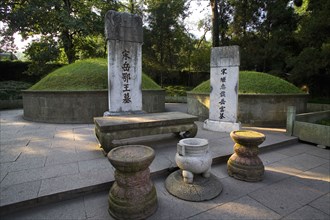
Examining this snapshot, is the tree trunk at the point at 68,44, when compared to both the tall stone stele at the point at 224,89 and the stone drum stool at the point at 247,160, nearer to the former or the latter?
the tall stone stele at the point at 224,89

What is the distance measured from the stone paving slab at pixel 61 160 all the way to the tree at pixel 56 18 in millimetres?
8543

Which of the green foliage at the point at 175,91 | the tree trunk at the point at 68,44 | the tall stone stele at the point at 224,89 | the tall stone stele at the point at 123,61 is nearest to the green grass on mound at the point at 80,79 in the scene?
the tall stone stele at the point at 123,61

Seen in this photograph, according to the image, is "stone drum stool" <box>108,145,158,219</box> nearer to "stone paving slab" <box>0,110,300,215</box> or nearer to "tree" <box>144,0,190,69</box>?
"stone paving slab" <box>0,110,300,215</box>

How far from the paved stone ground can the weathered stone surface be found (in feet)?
0.32

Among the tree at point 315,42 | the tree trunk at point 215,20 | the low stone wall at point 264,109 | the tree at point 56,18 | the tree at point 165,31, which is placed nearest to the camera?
the low stone wall at point 264,109

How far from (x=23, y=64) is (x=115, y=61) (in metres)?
15.5

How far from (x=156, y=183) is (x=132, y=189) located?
95 centimetres

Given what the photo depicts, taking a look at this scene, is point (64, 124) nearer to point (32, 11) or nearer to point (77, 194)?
point (77, 194)

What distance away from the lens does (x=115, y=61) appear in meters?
5.77

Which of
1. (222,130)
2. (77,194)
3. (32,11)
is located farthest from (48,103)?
(32,11)

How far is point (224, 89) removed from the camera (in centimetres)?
626

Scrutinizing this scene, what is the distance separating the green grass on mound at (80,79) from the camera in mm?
8291

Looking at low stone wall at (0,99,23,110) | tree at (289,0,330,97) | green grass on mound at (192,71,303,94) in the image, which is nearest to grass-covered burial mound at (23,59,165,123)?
green grass on mound at (192,71,303,94)

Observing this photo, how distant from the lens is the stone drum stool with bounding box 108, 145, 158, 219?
7.58 ft
